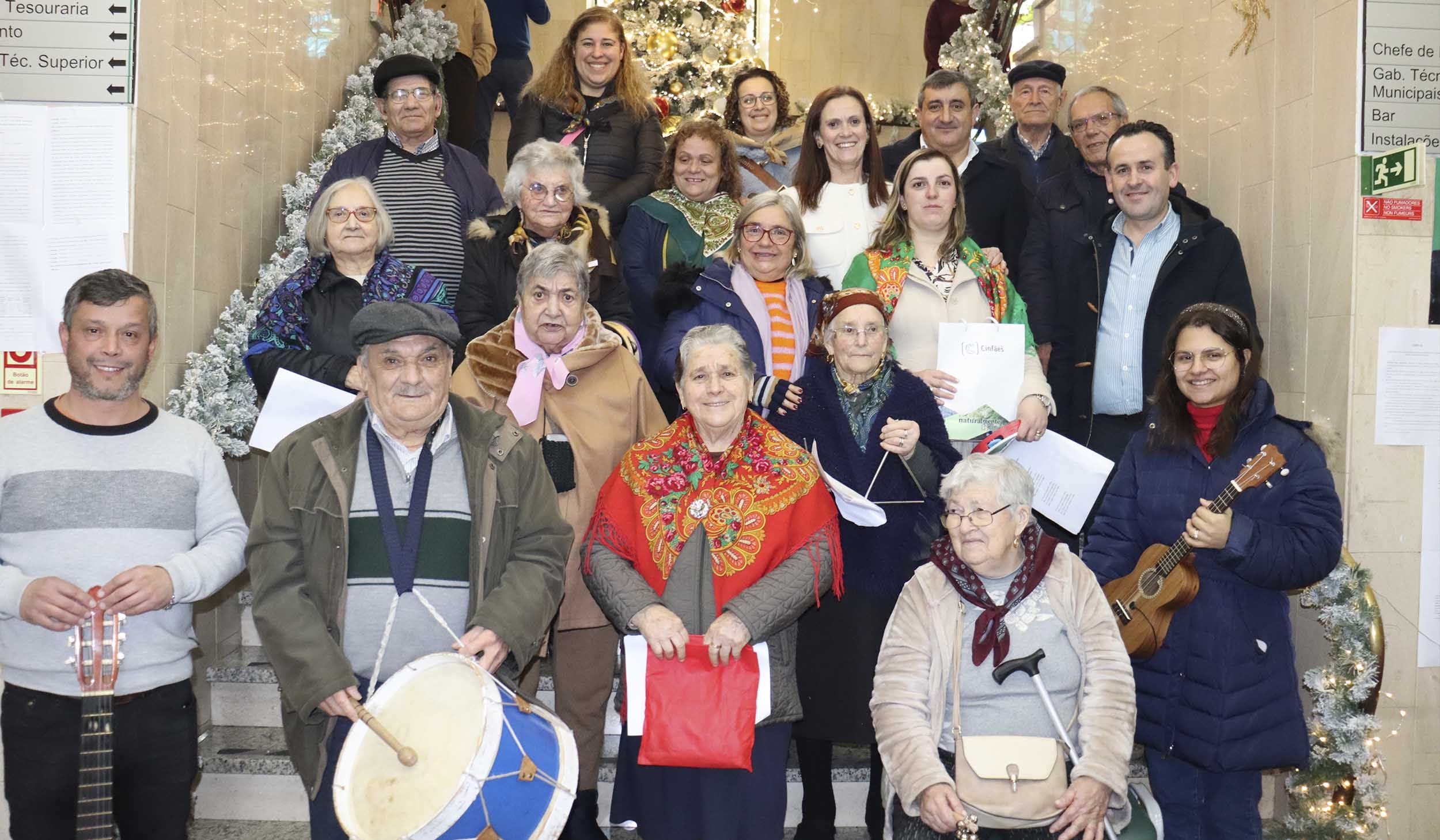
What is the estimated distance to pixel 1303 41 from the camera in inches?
190

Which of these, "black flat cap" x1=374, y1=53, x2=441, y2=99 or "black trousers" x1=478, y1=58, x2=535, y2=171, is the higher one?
"black trousers" x1=478, y1=58, x2=535, y2=171

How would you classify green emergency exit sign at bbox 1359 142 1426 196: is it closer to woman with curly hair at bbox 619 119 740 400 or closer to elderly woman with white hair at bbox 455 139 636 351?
woman with curly hair at bbox 619 119 740 400

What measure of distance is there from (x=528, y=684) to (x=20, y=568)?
5.02 feet

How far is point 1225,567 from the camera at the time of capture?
12.2ft

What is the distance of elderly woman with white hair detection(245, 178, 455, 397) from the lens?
432cm

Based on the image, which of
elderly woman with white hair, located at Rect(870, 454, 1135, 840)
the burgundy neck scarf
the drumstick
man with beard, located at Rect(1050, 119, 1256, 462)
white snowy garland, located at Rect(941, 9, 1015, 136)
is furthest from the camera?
white snowy garland, located at Rect(941, 9, 1015, 136)

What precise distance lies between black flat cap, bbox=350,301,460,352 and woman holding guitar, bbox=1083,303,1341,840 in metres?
2.31

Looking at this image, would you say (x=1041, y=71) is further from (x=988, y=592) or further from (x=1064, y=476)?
(x=988, y=592)

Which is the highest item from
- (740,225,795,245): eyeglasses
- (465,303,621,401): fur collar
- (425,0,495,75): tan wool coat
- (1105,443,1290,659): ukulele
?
(425,0,495,75): tan wool coat

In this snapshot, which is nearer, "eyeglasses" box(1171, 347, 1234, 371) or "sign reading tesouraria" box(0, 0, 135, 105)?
"eyeglasses" box(1171, 347, 1234, 371)

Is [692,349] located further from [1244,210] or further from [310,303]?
[1244,210]

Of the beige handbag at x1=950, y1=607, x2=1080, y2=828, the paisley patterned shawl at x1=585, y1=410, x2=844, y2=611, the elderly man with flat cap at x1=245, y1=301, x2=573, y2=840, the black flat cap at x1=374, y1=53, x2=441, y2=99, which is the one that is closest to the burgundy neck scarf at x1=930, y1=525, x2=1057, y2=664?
the beige handbag at x1=950, y1=607, x2=1080, y2=828

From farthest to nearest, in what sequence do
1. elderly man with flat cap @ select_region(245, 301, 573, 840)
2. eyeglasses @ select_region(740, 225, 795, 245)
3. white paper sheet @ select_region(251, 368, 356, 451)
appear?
1. eyeglasses @ select_region(740, 225, 795, 245)
2. white paper sheet @ select_region(251, 368, 356, 451)
3. elderly man with flat cap @ select_region(245, 301, 573, 840)

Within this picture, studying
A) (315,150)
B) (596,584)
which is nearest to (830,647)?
(596,584)
